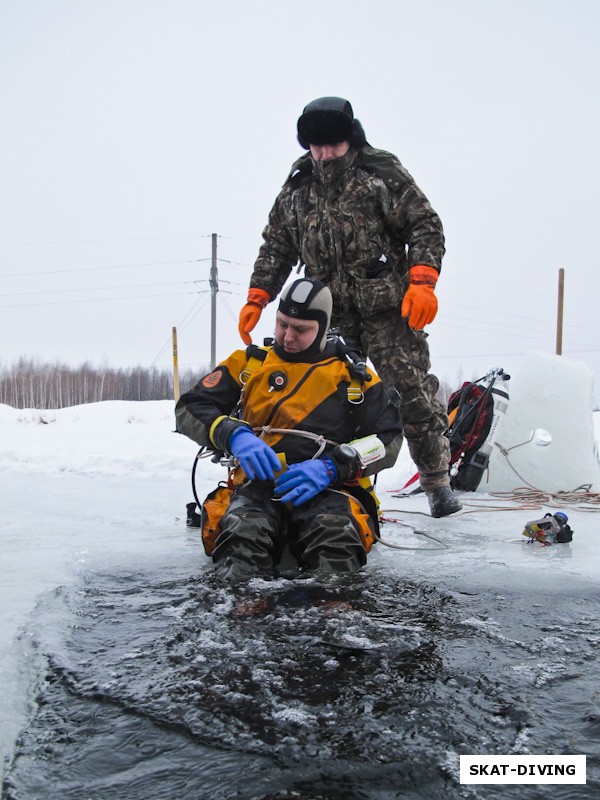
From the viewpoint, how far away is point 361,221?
3859 mm

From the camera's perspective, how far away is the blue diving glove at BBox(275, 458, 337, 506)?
8.79ft

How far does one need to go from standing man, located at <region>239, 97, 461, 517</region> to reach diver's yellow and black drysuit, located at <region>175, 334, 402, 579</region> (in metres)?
0.86

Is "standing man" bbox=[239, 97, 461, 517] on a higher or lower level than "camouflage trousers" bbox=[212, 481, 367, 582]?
higher

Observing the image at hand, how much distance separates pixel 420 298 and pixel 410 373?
1.64ft

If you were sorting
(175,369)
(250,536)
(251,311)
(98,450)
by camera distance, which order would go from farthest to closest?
(175,369) < (98,450) < (251,311) < (250,536)

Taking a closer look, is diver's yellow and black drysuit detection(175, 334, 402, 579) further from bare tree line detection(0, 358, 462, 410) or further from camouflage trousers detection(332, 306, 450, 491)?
bare tree line detection(0, 358, 462, 410)

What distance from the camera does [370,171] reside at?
3947 mm

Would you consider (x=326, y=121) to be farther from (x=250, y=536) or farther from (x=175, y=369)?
(x=175, y=369)

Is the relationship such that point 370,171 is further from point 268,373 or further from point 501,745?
point 501,745

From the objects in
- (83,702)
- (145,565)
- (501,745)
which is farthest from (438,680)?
(145,565)

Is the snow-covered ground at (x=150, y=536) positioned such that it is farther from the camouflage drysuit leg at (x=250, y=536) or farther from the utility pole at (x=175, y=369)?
the utility pole at (x=175, y=369)

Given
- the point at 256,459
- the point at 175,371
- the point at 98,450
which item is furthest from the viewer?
the point at 175,371

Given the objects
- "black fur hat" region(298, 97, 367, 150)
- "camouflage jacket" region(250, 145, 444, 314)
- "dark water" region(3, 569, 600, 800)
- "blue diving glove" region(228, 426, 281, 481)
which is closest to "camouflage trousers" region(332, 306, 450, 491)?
"camouflage jacket" region(250, 145, 444, 314)

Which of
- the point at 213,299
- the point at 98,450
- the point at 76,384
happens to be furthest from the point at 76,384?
the point at 98,450
